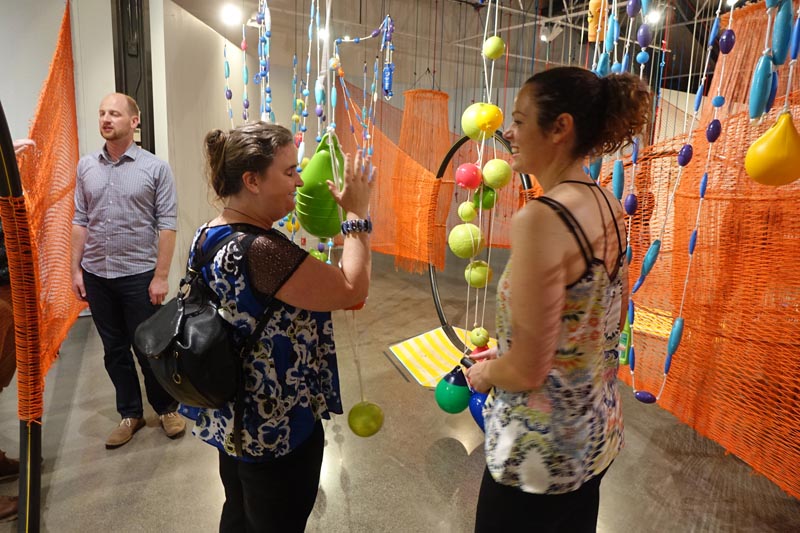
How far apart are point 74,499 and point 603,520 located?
2048 mm

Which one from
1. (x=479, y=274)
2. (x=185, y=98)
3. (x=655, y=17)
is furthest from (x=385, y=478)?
(x=655, y=17)

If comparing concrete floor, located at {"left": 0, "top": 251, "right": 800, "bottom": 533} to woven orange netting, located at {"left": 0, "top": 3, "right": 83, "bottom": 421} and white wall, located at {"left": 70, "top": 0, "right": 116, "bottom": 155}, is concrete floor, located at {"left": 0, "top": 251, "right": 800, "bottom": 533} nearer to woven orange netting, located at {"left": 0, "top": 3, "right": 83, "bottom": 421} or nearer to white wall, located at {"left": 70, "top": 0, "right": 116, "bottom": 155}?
woven orange netting, located at {"left": 0, "top": 3, "right": 83, "bottom": 421}

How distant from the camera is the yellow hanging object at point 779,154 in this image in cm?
94

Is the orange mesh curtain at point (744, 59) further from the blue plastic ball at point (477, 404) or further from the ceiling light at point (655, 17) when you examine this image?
the blue plastic ball at point (477, 404)

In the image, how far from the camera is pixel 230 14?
5.63 metres

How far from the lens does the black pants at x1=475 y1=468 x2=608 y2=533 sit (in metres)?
0.94

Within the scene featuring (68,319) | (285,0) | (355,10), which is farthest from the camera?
(355,10)

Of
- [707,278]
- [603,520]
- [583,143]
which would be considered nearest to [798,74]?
[707,278]

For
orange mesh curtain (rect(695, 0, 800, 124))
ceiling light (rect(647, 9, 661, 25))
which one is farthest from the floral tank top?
orange mesh curtain (rect(695, 0, 800, 124))

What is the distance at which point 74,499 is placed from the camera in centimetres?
203

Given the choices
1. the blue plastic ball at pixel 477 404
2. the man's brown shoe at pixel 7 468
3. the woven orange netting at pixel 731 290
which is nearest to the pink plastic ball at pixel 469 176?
the woven orange netting at pixel 731 290

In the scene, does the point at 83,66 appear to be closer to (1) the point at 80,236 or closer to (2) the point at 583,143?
(1) the point at 80,236

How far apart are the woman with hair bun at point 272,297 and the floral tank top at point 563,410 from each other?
380mm

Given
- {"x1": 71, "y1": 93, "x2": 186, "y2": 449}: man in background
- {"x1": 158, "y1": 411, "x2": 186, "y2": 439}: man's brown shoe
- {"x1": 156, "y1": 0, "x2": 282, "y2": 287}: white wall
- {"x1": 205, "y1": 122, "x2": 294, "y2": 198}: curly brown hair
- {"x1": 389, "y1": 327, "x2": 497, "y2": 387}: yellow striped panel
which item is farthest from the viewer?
{"x1": 156, "y1": 0, "x2": 282, "y2": 287}: white wall
